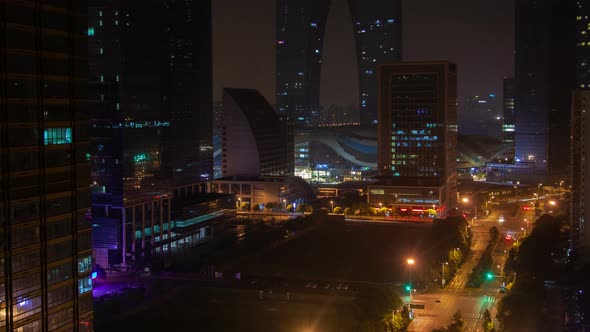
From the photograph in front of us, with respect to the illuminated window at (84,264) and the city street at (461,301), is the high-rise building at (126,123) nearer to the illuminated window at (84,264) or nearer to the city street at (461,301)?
the city street at (461,301)

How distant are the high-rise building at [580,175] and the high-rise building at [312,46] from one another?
5585cm

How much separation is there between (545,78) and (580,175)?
121 ft

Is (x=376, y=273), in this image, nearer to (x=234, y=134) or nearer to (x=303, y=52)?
(x=234, y=134)

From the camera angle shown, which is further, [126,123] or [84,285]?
Result: [126,123]

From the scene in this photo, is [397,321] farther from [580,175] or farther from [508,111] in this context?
[508,111]

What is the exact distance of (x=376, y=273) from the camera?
94.4ft

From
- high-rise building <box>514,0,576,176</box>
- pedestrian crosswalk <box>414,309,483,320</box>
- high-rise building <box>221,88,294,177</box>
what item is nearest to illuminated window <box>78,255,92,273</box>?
pedestrian crosswalk <box>414,309,483,320</box>

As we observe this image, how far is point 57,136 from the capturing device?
1262 cm

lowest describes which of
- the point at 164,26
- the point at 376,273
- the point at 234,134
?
the point at 376,273

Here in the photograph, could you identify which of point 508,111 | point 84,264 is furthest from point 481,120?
point 84,264

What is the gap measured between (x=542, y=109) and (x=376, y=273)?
41.5 metres

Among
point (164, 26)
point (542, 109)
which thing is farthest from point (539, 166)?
point (164, 26)

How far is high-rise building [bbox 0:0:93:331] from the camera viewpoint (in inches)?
456

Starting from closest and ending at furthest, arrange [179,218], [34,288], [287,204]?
[34,288], [179,218], [287,204]
